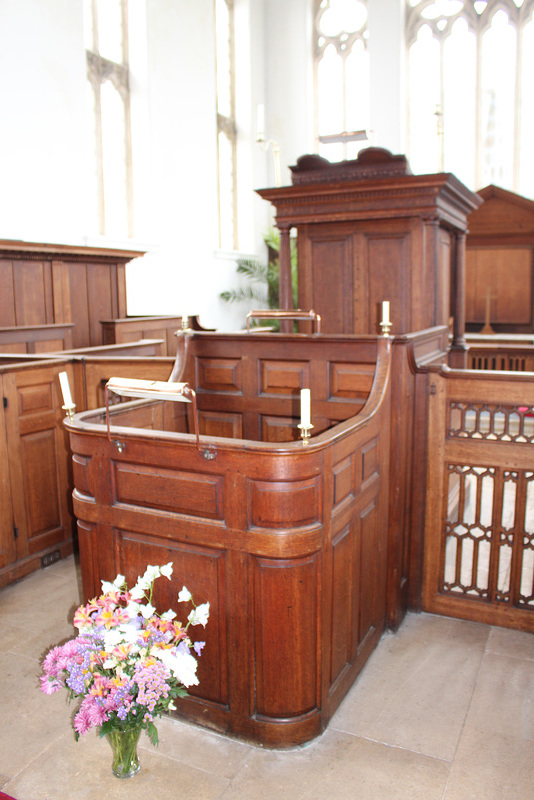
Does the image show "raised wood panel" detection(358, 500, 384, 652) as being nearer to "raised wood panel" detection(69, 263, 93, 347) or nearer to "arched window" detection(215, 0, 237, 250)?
"raised wood panel" detection(69, 263, 93, 347)

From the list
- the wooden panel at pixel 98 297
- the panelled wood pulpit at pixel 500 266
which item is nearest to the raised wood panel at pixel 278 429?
the wooden panel at pixel 98 297

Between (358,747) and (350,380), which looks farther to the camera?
(350,380)

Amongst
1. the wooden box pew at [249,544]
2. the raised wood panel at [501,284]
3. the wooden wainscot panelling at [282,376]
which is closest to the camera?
the wooden box pew at [249,544]

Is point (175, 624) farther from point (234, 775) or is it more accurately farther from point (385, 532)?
point (385, 532)

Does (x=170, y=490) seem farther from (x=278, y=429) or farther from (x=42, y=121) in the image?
(x=42, y=121)

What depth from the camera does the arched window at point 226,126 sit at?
10.7 metres

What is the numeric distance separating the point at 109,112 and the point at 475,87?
6.07 m

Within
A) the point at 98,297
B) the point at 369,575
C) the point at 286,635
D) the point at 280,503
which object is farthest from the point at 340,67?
Answer: the point at 286,635

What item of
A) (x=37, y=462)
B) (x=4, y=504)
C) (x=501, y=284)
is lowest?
(x=4, y=504)

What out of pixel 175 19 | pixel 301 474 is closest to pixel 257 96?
pixel 175 19

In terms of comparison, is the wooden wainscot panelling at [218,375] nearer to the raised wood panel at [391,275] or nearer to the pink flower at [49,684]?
the raised wood panel at [391,275]

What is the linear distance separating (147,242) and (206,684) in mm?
7068

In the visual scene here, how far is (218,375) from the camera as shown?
3340 mm

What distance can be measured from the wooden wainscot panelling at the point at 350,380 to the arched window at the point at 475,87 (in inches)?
358
